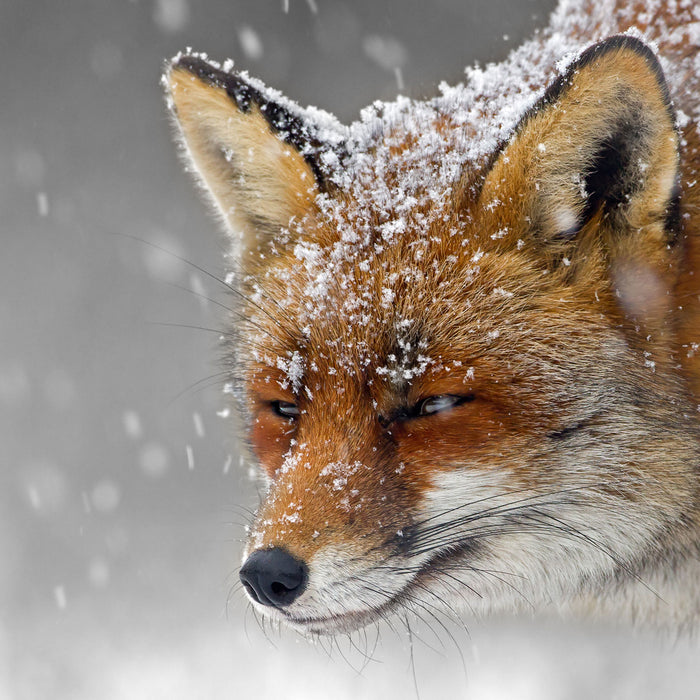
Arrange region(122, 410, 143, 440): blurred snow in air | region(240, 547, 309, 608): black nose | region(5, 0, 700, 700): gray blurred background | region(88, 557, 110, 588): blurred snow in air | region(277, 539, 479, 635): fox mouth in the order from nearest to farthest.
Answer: region(240, 547, 309, 608): black nose → region(277, 539, 479, 635): fox mouth → region(5, 0, 700, 700): gray blurred background → region(88, 557, 110, 588): blurred snow in air → region(122, 410, 143, 440): blurred snow in air

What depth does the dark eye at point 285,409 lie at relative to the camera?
347cm

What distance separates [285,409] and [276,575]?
828 millimetres

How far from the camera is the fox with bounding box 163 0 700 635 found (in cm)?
298

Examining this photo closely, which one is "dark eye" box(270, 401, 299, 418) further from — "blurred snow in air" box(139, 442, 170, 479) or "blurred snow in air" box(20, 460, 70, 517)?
"blurred snow in air" box(20, 460, 70, 517)

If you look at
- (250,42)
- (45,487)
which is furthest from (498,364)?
(45,487)

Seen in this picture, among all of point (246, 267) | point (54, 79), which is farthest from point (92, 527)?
point (246, 267)

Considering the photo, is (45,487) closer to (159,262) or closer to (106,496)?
(106,496)

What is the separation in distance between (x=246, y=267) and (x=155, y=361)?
10265 mm

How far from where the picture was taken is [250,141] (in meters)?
3.76

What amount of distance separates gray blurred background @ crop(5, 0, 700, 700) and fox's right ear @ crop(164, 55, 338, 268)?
18.3 feet

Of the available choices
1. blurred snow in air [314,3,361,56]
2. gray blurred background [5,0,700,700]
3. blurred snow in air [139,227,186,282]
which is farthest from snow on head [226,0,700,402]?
blurred snow in air [139,227,186,282]

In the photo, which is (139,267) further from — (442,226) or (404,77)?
(442,226)

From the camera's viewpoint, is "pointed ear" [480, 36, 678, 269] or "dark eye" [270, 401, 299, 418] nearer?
"pointed ear" [480, 36, 678, 269]

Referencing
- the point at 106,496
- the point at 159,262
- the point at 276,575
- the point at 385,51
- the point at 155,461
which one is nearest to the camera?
the point at 276,575
